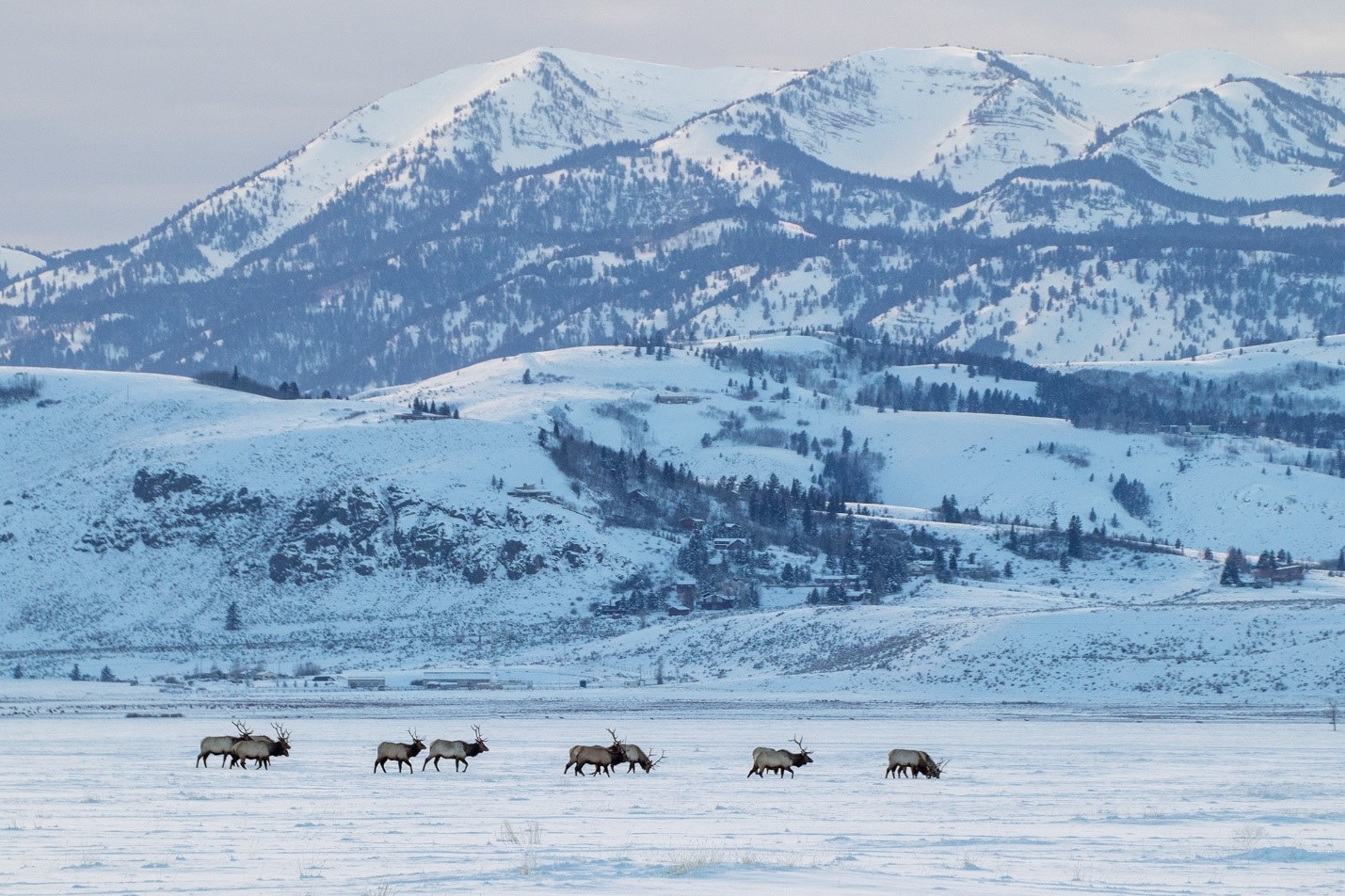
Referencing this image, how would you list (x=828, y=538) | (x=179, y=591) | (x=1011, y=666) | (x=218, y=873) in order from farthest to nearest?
(x=828, y=538) < (x=179, y=591) < (x=1011, y=666) < (x=218, y=873)

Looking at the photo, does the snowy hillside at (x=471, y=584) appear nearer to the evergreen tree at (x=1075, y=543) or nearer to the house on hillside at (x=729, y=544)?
the evergreen tree at (x=1075, y=543)

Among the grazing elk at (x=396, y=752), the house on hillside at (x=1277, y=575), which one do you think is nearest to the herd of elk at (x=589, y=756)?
the grazing elk at (x=396, y=752)

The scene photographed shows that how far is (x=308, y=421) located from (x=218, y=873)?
177m

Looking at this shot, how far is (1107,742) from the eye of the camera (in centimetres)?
5756

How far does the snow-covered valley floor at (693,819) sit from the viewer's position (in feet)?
82.1

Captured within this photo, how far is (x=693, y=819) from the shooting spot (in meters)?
33.5

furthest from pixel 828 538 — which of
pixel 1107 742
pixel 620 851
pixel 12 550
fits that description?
pixel 620 851

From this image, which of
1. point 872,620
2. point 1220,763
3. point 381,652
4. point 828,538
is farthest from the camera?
point 828,538

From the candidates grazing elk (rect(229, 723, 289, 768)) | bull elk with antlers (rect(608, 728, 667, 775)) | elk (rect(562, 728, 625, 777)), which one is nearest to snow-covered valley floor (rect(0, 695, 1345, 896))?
bull elk with antlers (rect(608, 728, 667, 775))

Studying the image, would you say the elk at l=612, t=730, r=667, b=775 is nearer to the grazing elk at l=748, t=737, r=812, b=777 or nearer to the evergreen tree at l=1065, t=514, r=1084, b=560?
the grazing elk at l=748, t=737, r=812, b=777

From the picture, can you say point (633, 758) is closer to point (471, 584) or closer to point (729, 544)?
point (471, 584)

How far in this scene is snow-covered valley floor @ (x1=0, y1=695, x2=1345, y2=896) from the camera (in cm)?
2502

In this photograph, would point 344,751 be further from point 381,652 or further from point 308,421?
point 308,421

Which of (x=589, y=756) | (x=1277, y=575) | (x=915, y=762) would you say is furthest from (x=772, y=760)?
(x=1277, y=575)
